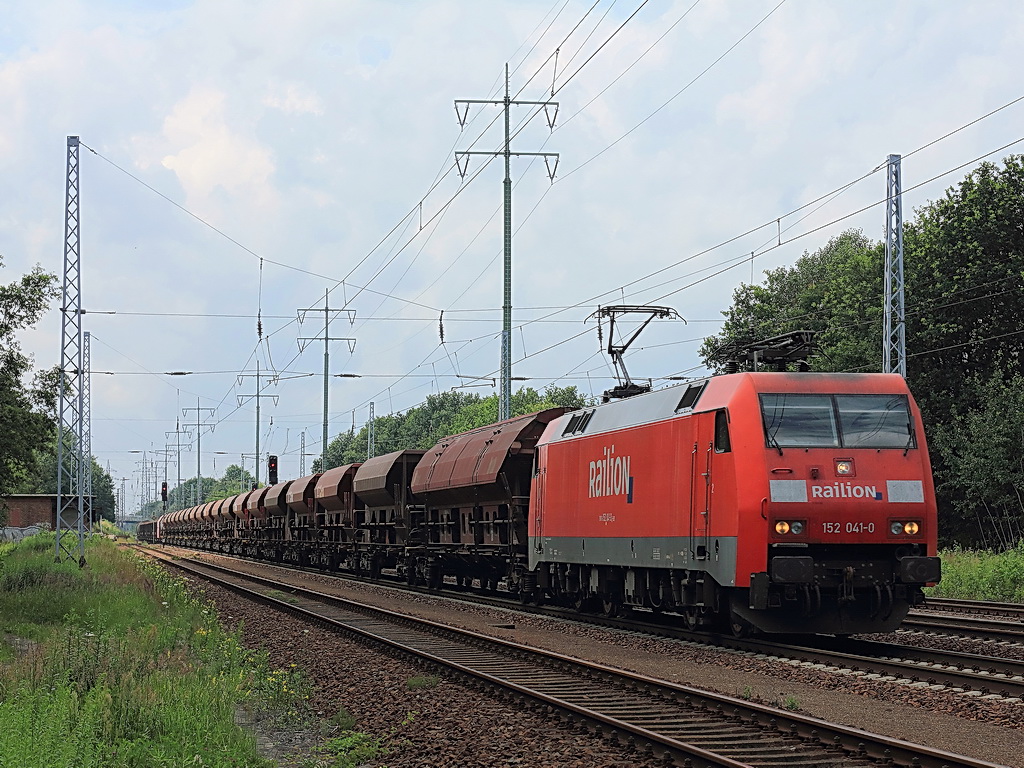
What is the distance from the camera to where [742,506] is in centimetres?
1559

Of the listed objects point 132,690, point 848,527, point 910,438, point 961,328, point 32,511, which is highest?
point 961,328

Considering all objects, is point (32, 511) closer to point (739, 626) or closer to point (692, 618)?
point (692, 618)

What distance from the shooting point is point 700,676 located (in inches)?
558

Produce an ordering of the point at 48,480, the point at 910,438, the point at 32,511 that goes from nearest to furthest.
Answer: the point at 910,438 < the point at 32,511 < the point at 48,480

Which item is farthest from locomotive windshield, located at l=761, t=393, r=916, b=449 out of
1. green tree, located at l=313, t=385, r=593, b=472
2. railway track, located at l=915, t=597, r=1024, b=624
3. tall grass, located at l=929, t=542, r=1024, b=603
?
green tree, located at l=313, t=385, r=593, b=472

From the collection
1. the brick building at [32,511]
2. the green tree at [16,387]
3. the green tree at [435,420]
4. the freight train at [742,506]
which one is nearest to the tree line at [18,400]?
the green tree at [16,387]

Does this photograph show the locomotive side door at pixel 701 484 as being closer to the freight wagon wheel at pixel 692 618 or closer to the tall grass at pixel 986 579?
the freight wagon wheel at pixel 692 618

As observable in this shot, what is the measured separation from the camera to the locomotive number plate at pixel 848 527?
15578 millimetres

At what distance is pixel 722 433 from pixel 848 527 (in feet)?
6.86

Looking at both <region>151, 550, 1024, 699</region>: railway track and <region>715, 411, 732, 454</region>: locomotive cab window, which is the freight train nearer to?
<region>715, 411, 732, 454</region>: locomotive cab window

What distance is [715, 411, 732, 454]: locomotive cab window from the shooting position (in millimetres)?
16281

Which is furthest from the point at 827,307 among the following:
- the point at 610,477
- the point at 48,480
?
the point at 48,480

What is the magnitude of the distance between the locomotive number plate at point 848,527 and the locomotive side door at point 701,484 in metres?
1.67

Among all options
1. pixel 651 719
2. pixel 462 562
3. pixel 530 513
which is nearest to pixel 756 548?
pixel 651 719
